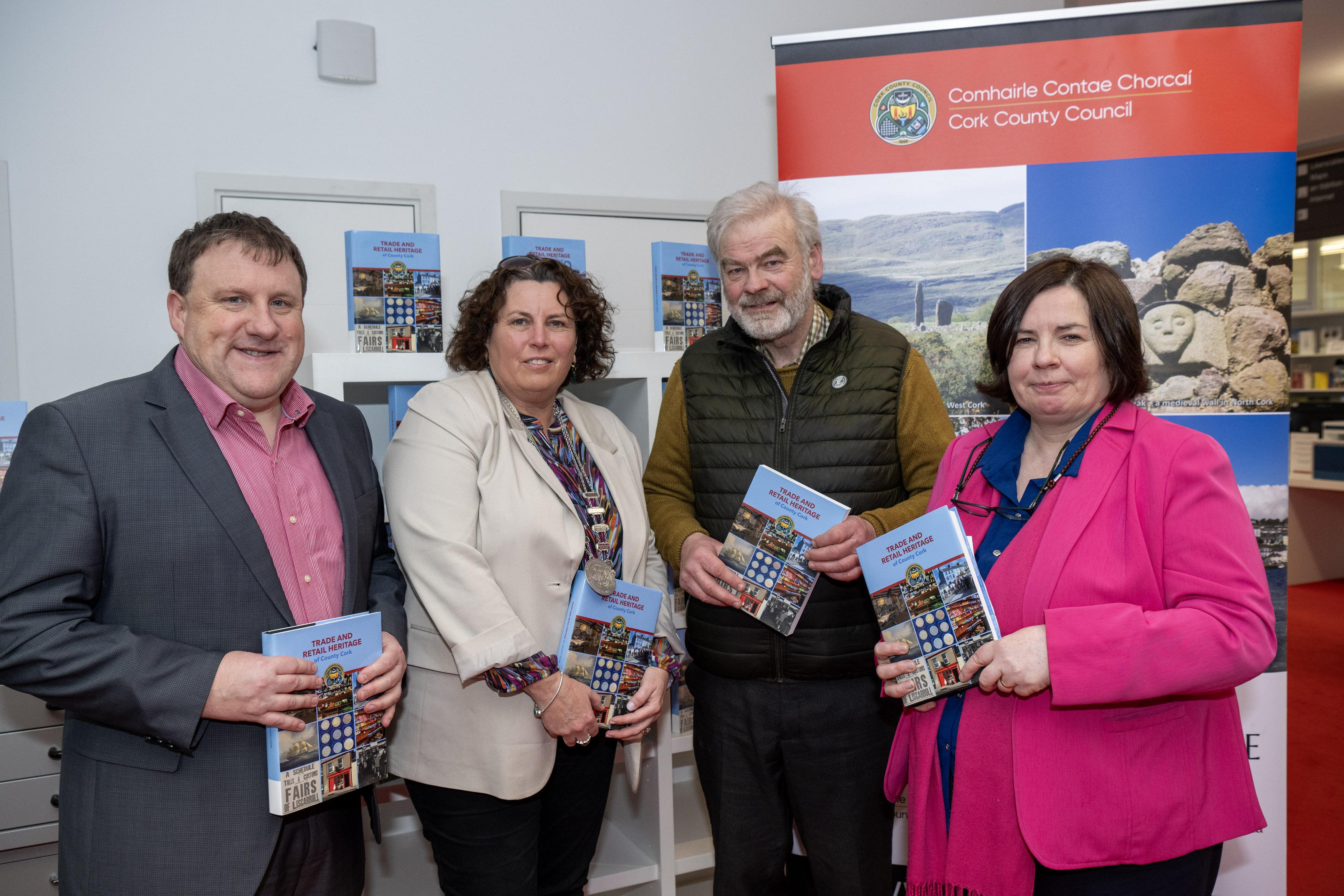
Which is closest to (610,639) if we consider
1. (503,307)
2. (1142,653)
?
(503,307)

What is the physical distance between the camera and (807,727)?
2080mm

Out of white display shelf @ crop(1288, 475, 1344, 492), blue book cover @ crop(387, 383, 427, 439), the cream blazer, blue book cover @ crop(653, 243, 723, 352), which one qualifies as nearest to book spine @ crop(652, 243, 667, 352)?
blue book cover @ crop(653, 243, 723, 352)

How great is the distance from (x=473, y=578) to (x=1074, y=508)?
47.5 inches

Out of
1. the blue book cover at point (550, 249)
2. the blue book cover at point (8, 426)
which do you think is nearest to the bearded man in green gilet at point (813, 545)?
the blue book cover at point (550, 249)

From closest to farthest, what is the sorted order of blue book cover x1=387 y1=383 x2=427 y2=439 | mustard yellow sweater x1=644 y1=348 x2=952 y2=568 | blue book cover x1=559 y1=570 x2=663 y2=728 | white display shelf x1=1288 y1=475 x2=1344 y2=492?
blue book cover x1=559 y1=570 x2=663 y2=728 → mustard yellow sweater x1=644 y1=348 x2=952 y2=568 → blue book cover x1=387 y1=383 x2=427 y2=439 → white display shelf x1=1288 y1=475 x2=1344 y2=492

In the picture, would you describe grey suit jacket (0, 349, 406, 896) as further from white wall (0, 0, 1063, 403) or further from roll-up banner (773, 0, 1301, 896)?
roll-up banner (773, 0, 1301, 896)

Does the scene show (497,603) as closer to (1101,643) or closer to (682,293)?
(1101,643)

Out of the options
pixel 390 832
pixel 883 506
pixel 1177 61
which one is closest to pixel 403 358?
pixel 883 506

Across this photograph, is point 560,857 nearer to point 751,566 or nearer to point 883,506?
point 751,566

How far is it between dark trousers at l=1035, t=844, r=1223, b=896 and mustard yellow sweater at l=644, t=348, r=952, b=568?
79cm

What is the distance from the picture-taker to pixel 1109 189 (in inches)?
105

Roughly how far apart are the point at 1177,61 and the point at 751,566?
2097 millimetres

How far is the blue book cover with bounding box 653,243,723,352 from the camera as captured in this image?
9.08ft

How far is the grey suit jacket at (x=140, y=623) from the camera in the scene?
1.40 metres
